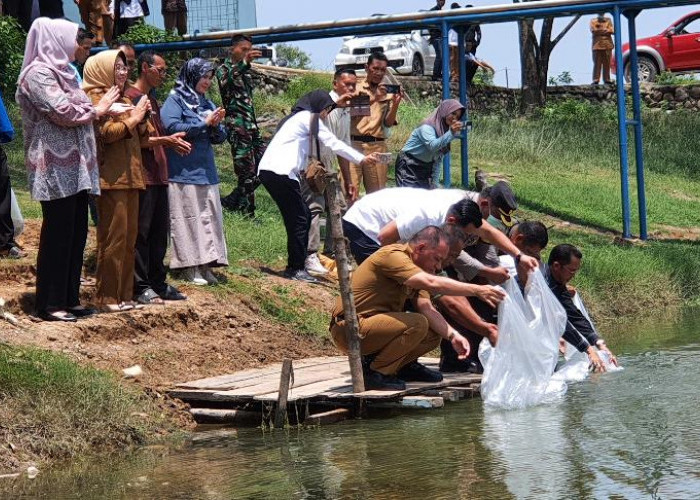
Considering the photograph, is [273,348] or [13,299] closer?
[13,299]

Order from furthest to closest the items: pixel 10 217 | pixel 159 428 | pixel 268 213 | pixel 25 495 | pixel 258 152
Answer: pixel 268 213 < pixel 258 152 < pixel 10 217 < pixel 159 428 < pixel 25 495

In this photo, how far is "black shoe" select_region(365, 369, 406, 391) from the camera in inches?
340

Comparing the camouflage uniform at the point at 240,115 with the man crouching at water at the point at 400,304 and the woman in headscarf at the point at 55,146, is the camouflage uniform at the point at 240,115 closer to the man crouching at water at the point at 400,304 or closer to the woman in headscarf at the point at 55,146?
the woman in headscarf at the point at 55,146

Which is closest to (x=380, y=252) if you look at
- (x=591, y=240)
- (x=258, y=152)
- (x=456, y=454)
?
(x=456, y=454)

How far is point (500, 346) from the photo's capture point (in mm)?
8914

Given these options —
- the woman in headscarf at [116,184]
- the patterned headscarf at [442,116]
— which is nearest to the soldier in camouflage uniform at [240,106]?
the patterned headscarf at [442,116]

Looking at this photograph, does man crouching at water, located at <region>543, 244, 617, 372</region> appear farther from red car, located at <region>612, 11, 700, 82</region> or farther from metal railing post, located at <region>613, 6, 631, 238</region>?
red car, located at <region>612, 11, 700, 82</region>

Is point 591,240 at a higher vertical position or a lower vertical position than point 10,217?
lower

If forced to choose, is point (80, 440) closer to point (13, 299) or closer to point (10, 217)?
point (13, 299)

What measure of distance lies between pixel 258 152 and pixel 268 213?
1529 millimetres

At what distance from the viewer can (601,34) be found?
25203 mm

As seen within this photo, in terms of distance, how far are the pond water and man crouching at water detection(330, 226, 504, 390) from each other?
0.38 m

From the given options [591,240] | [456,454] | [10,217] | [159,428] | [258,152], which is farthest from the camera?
[591,240]

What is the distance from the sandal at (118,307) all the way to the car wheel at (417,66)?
Answer: 18165 mm
